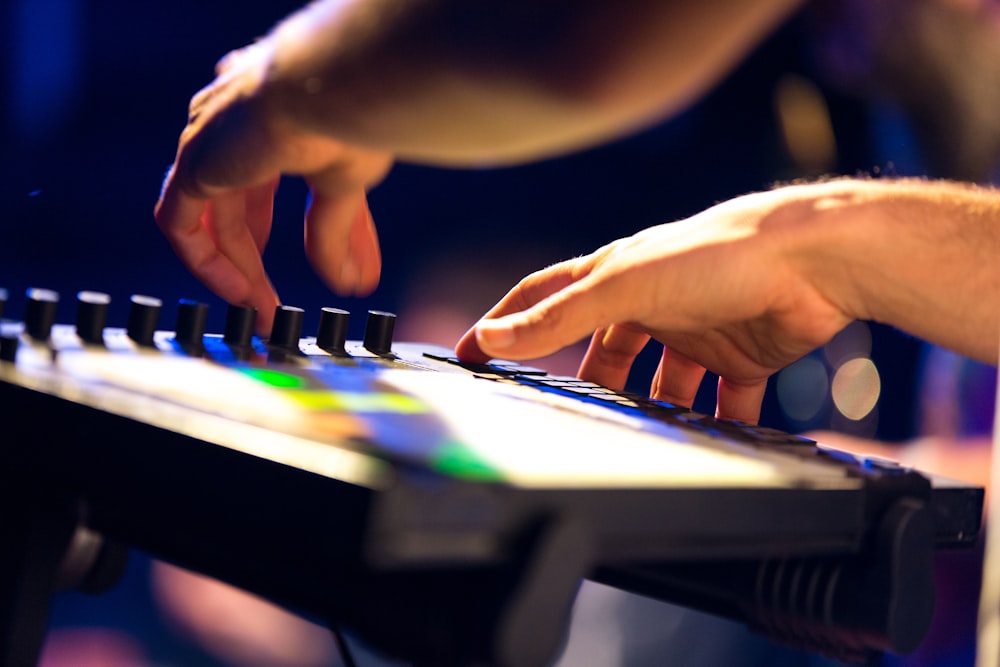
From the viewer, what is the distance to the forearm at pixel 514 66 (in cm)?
46

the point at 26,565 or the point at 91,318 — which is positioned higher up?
the point at 91,318

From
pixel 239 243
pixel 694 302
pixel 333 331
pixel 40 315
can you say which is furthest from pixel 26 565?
pixel 694 302

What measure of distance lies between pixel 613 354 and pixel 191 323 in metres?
0.45

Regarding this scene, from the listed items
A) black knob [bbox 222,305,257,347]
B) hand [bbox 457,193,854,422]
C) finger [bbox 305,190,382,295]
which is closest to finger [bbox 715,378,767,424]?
hand [bbox 457,193,854,422]

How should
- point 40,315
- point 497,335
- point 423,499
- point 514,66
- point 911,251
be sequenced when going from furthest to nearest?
point 911,251, point 497,335, point 40,315, point 514,66, point 423,499

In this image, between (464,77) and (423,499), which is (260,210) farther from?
(423,499)

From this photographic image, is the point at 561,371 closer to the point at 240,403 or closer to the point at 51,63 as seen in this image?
the point at 51,63

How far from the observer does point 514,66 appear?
18.8 inches

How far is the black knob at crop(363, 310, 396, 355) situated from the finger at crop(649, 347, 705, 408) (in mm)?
320

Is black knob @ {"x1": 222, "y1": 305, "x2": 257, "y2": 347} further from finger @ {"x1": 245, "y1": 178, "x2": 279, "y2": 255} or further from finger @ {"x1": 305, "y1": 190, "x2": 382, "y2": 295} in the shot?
finger @ {"x1": 245, "y1": 178, "x2": 279, "y2": 255}

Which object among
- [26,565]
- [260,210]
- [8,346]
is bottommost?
[26,565]

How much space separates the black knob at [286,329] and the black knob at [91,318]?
0.13 metres

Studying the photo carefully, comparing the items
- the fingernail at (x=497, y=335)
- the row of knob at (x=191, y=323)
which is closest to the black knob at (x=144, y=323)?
the row of knob at (x=191, y=323)

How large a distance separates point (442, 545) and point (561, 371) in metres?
1.85
